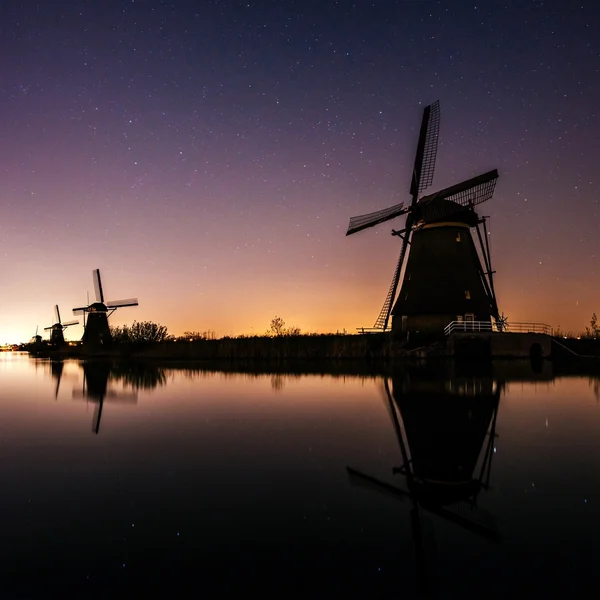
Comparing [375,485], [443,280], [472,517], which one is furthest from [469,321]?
[472,517]

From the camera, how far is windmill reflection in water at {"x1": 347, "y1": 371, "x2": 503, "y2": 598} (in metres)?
5.45

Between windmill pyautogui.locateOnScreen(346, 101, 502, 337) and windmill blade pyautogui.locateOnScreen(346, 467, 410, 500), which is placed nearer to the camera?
windmill blade pyautogui.locateOnScreen(346, 467, 410, 500)

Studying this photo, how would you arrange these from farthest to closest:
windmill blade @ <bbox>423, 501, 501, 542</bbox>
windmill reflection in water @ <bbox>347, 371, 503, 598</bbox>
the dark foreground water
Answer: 1. windmill reflection in water @ <bbox>347, 371, 503, 598</bbox>
2. windmill blade @ <bbox>423, 501, 501, 542</bbox>
3. the dark foreground water

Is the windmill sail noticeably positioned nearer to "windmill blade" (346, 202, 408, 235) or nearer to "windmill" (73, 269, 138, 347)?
"windmill" (73, 269, 138, 347)

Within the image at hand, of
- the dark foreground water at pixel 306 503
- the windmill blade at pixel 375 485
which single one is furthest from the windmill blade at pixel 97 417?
the windmill blade at pixel 375 485

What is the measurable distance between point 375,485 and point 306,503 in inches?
47.9

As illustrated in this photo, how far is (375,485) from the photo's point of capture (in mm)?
7023

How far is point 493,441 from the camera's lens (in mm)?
9570

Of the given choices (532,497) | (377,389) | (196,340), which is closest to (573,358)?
(377,389)

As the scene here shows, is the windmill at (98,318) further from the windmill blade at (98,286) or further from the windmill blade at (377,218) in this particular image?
the windmill blade at (377,218)

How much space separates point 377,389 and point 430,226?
22.5m

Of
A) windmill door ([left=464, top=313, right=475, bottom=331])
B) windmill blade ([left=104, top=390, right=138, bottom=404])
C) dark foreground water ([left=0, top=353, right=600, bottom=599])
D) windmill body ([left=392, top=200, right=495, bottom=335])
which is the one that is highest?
windmill body ([left=392, top=200, right=495, bottom=335])

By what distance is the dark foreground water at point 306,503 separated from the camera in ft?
14.4

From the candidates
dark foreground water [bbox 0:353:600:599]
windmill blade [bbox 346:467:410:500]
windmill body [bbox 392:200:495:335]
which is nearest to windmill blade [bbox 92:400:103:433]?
dark foreground water [bbox 0:353:600:599]
